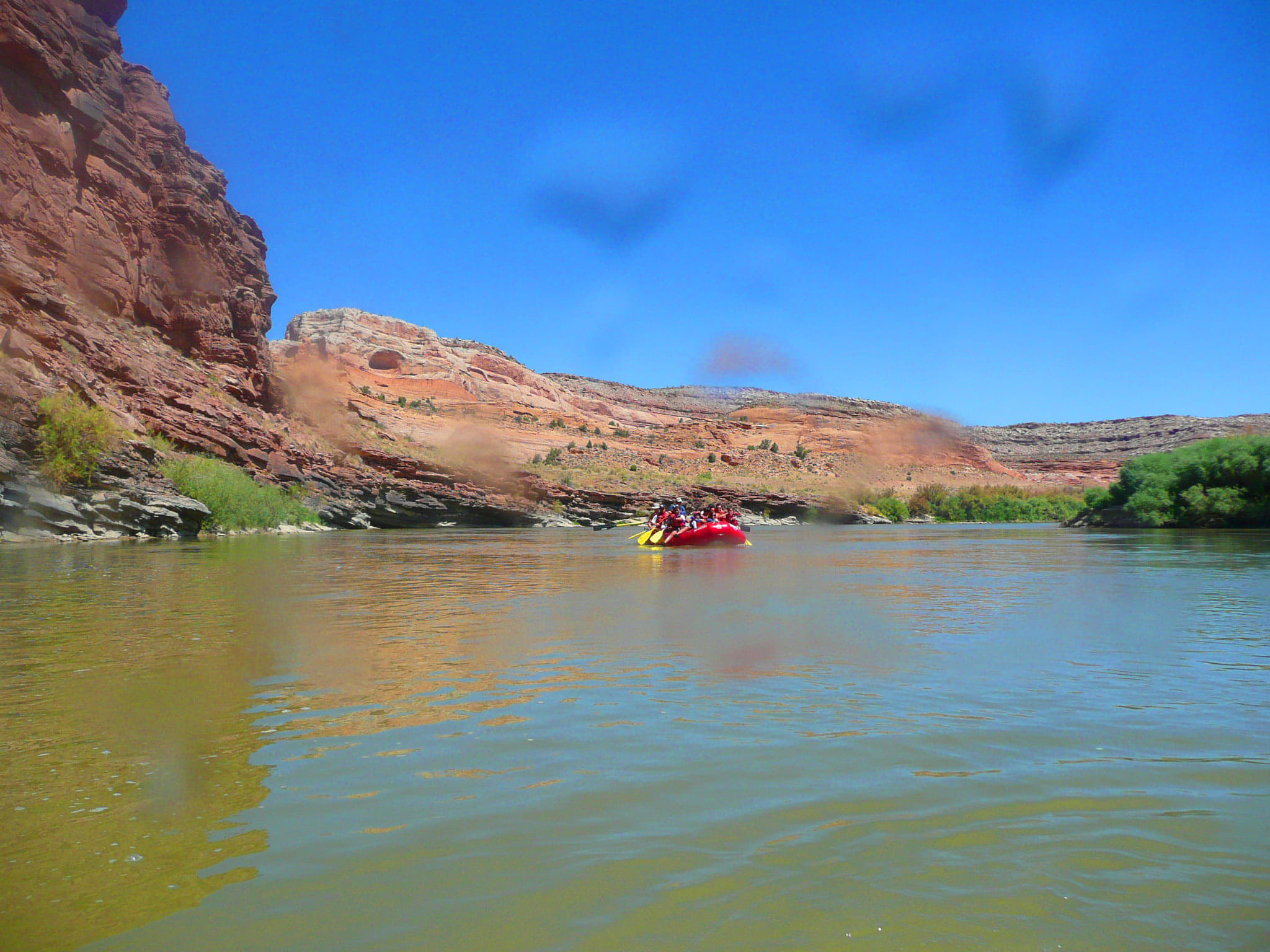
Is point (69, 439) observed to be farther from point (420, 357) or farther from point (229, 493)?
point (420, 357)

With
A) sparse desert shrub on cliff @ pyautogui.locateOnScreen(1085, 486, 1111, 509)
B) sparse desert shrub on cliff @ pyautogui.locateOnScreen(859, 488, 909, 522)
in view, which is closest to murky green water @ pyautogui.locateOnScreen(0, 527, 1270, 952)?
sparse desert shrub on cliff @ pyautogui.locateOnScreen(1085, 486, 1111, 509)

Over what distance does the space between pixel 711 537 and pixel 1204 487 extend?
2710 cm

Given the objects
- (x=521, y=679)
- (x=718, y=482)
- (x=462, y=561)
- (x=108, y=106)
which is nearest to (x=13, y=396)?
(x=462, y=561)

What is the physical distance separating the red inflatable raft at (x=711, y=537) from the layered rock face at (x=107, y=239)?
21.2m

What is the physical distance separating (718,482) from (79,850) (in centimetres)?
6627

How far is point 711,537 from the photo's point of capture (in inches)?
1212

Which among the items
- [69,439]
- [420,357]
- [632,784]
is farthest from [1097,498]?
[420,357]

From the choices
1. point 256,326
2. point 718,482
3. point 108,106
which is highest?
point 108,106

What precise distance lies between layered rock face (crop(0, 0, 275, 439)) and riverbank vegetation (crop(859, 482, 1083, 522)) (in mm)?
51844

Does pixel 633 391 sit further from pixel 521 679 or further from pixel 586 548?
pixel 521 679

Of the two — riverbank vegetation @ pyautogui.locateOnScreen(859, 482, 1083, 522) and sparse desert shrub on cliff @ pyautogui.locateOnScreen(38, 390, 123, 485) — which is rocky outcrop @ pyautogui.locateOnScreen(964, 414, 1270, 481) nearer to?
riverbank vegetation @ pyautogui.locateOnScreen(859, 482, 1083, 522)

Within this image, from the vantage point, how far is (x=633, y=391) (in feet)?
420

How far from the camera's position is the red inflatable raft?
2950 cm

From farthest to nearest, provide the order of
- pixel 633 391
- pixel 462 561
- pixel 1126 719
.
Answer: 1. pixel 633 391
2. pixel 462 561
3. pixel 1126 719
